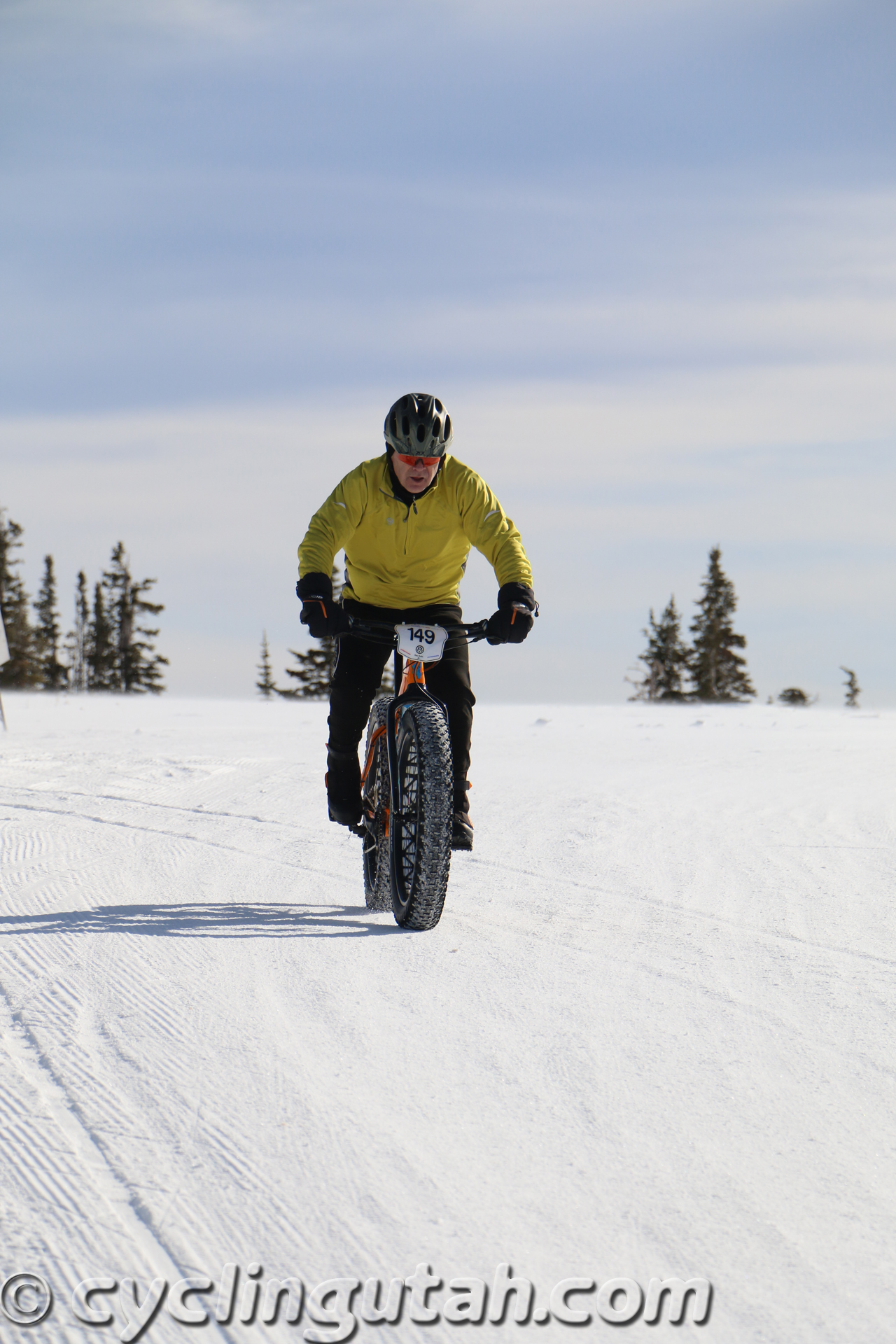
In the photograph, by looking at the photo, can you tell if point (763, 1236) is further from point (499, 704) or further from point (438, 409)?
point (499, 704)

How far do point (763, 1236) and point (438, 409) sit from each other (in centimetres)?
369

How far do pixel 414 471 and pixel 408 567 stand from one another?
494 millimetres

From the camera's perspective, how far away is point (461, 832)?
185 inches

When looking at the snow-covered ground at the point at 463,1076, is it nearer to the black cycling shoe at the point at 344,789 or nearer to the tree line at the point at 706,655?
the black cycling shoe at the point at 344,789

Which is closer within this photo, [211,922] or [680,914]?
[211,922]

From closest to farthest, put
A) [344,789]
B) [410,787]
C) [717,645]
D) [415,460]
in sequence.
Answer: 1. [410,787]
2. [415,460]
3. [344,789]
4. [717,645]

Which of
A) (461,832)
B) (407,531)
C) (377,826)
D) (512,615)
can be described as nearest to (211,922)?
(377,826)

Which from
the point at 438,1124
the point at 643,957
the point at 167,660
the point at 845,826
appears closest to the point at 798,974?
the point at 643,957

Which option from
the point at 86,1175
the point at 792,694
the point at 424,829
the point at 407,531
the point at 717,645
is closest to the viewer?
the point at 86,1175

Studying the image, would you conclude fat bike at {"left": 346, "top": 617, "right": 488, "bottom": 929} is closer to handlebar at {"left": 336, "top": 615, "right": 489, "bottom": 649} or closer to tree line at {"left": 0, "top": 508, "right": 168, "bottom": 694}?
handlebar at {"left": 336, "top": 615, "right": 489, "bottom": 649}

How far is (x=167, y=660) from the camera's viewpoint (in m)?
64.1

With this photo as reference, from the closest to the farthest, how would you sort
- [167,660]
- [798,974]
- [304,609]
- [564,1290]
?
[564,1290], [798,974], [304,609], [167,660]

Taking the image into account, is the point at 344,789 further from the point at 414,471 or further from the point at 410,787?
the point at 414,471

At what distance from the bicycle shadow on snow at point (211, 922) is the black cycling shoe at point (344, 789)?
0.55 metres
